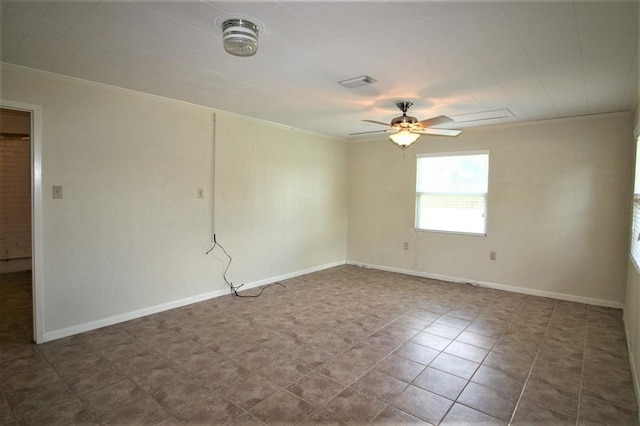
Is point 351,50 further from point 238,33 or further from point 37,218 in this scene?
point 37,218

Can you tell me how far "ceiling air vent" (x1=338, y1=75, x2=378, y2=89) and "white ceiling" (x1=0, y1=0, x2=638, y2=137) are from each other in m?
0.08

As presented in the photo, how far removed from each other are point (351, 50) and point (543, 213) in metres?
3.83

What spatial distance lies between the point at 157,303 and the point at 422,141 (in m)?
4.58

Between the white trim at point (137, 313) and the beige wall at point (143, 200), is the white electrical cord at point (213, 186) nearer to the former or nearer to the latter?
the beige wall at point (143, 200)

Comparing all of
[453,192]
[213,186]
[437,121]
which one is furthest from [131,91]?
[453,192]

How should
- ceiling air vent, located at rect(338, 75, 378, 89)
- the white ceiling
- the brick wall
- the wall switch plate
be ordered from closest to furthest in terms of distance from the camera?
the white ceiling < ceiling air vent, located at rect(338, 75, 378, 89) < the wall switch plate < the brick wall

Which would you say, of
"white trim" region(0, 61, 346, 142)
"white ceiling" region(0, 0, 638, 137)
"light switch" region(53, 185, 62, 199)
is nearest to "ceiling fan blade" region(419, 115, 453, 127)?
"white ceiling" region(0, 0, 638, 137)

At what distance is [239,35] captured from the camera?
2.11m

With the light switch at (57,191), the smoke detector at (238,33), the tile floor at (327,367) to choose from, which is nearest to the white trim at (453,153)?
the tile floor at (327,367)

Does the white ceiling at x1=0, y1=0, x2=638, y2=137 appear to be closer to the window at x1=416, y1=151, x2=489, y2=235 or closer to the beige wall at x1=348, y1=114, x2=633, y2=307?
the beige wall at x1=348, y1=114, x2=633, y2=307

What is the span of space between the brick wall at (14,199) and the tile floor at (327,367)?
202 centimetres

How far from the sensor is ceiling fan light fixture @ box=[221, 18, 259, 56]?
210 centimetres

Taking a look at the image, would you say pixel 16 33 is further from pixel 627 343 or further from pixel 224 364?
pixel 627 343

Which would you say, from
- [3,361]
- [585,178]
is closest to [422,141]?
[585,178]
